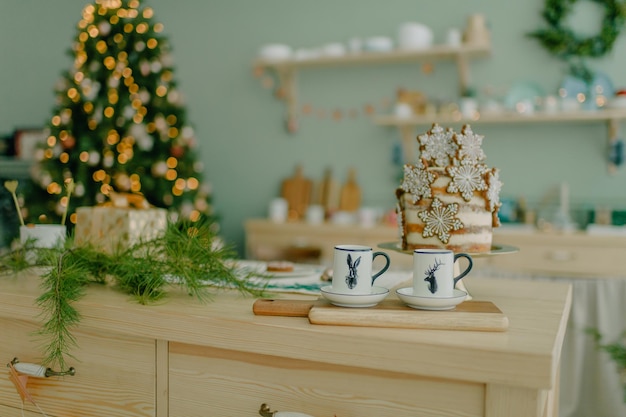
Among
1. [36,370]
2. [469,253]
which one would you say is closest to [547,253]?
[469,253]

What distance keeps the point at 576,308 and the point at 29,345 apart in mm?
2271

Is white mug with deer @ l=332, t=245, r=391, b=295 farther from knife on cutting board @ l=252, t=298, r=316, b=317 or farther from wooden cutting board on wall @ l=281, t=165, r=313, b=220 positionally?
wooden cutting board on wall @ l=281, t=165, r=313, b=220

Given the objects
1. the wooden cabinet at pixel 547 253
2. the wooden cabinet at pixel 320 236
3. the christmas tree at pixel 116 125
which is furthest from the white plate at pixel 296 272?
the christmas tree at pixel 116 125

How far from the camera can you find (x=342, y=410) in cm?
94

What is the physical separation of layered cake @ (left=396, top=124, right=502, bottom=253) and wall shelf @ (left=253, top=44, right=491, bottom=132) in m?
2.43

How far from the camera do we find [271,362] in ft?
3.23

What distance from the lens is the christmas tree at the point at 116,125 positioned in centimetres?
355

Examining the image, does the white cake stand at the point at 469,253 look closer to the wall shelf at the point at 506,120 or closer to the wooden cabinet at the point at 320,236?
the wooden cabinet at the point at 320,236

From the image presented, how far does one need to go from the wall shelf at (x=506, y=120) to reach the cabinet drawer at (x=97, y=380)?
2675 millimetres

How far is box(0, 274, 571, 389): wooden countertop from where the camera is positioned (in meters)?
0.82

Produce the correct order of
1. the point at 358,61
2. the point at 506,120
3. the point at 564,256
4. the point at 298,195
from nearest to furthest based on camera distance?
the point at 564,256, the point at 506,120, the point at 358,61, the point at 298,195

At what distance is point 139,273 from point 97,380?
0.22m

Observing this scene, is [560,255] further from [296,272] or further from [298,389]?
[298,389]

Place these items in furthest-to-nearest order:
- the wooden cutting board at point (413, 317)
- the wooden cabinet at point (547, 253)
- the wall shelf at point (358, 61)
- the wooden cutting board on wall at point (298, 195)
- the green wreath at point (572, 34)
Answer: the wooden cutting board on wall at point (298, 195)
the wall shelf at point (358, 61)
the green wreath at point (572, 34)
the wooden cabinet at point (547, 253)
the wooden cutting board at point (413, 317)
